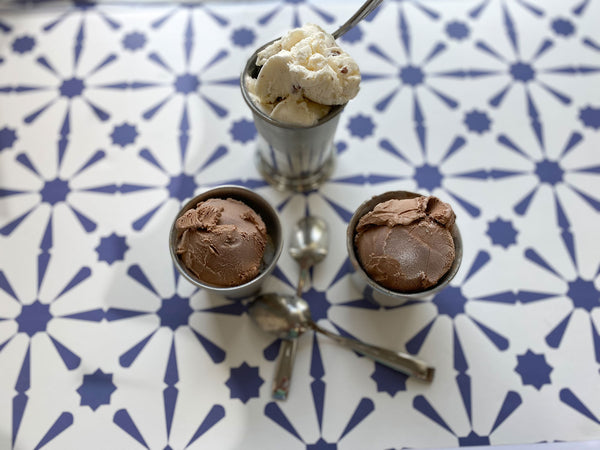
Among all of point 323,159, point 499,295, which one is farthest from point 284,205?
point 499,295

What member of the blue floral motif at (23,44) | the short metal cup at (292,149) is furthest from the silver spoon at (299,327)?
the blue floral motif at (23,44)

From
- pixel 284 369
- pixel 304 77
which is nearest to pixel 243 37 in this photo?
pixel 304 77

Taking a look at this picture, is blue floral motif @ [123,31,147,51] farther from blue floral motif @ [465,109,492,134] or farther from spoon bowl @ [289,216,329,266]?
blue floral motif @ [465,109,492,134]

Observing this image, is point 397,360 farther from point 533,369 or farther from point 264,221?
point 264,221

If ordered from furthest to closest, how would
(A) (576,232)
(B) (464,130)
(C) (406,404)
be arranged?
1. (B) (464,130)
2. (A) (576,232)
3. (C) (406,404)

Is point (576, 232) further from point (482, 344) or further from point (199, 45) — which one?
point (199, 45)
